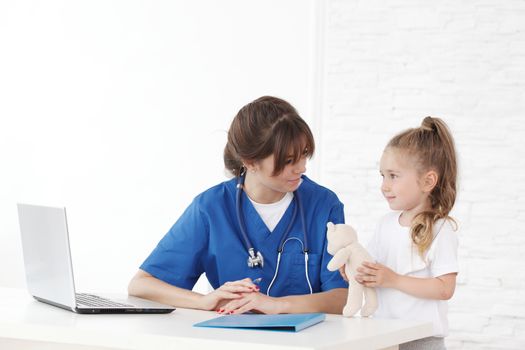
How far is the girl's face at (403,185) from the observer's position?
2066 mm

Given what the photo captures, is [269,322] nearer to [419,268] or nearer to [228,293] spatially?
[228,293]

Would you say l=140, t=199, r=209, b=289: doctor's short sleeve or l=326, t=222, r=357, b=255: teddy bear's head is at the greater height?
l=326, t=222, r=357, b=255: teddy bear's head

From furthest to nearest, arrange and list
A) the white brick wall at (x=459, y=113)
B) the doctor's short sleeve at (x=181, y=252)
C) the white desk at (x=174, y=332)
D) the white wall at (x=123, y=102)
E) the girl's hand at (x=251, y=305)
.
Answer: the white wall at (x=123, y=102)
the white brick wall at (x=459, y=113)
the doctor's short sleeve at (x=181, y=252)
the girl's hand at (x=251, y=305)
the white desk at (x=174, y=332)

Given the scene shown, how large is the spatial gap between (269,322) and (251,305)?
0.97 feet

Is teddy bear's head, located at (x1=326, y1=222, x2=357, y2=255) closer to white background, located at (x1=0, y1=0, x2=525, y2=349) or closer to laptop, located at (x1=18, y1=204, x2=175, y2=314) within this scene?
laptop, located at (x1=18, y1=204, x2=175, y2=314)

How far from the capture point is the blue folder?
1.57m

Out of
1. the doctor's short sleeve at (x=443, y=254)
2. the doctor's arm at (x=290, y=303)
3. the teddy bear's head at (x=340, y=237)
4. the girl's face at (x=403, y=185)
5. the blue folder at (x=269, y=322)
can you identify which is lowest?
the doctor's arm at (x=290, y=303)

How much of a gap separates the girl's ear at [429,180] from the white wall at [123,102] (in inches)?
69.3

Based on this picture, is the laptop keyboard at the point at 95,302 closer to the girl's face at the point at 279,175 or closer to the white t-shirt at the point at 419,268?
the girl's face at the point at 279,175

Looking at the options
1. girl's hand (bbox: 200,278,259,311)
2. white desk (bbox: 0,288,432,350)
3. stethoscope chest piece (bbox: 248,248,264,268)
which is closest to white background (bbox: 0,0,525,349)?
stethoscope chest piece (bbox: 248,248,264,268)

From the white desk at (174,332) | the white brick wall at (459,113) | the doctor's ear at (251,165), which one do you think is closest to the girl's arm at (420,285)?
the white desk at (174,332)

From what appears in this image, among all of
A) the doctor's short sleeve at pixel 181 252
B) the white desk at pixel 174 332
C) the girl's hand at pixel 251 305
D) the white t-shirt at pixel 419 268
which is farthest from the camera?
the doctor's short sleeve at pixel 181 252

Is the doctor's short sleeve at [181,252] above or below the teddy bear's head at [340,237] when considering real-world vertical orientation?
below

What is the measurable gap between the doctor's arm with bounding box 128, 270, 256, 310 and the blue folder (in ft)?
0.63
